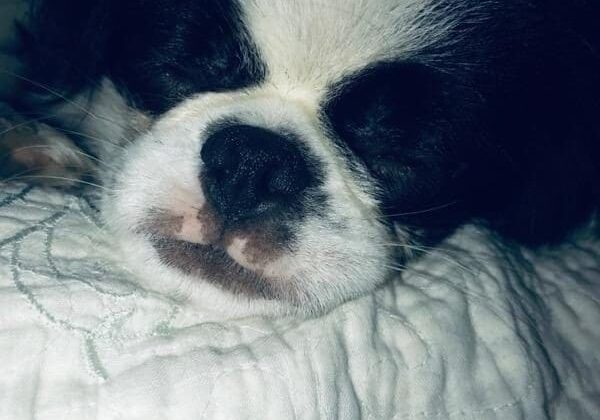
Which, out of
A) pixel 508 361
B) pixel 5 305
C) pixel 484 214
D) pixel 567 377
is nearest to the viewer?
pixel 5 305

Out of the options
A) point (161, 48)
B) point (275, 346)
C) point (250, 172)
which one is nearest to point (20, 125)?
point (161, 48)

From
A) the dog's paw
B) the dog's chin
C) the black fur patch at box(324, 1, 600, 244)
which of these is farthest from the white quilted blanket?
the dog's paw

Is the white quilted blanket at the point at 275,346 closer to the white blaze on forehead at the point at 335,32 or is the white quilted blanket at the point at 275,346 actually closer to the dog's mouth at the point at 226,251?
the dog's mouth at the point at 226,251

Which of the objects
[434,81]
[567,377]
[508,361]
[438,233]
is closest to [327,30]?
[434,81]

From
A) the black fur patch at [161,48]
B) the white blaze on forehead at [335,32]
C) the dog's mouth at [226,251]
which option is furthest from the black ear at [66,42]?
the dog's mouth at [226,251]

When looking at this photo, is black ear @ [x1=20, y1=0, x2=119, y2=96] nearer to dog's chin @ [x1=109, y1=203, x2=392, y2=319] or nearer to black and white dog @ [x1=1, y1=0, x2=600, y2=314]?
black and white dog @ [x1=1, y1=0, x2=600, y2=314]

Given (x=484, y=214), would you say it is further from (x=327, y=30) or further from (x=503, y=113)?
(x=327, y=30)
